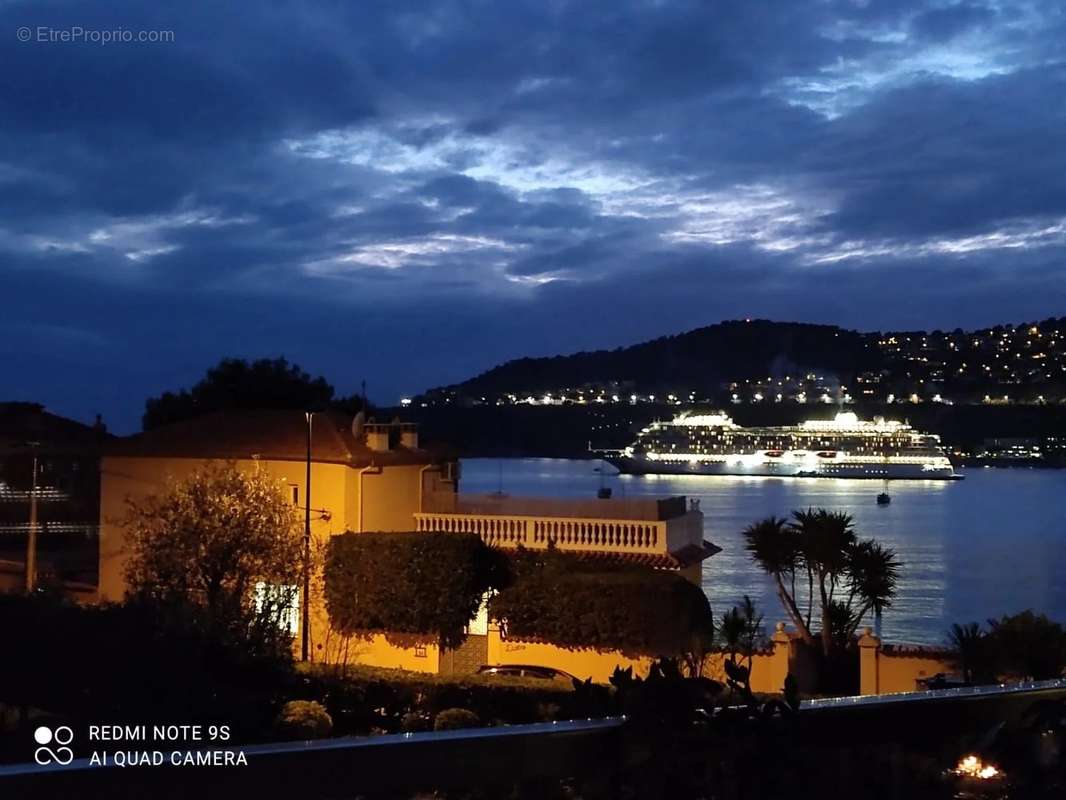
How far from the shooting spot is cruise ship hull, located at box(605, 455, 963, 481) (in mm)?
124188

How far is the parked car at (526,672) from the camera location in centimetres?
1509

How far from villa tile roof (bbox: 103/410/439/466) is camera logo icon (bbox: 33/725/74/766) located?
10.8 m

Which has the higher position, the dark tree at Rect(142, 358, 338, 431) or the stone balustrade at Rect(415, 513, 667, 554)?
the dark tree at Rect(142, 358, 338, 431)

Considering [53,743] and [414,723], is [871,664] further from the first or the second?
[53,743]

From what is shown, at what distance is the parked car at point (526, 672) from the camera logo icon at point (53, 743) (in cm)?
860

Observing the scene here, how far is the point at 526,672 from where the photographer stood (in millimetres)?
15516

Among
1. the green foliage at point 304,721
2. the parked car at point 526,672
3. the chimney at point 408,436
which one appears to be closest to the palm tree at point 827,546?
the parked car at point 526,672

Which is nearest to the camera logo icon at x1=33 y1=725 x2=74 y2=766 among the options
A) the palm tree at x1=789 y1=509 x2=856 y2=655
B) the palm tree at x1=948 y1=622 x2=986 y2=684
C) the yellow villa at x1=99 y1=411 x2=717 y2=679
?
the yellow villa at x1=99 y1=411 x2=717 y2=679

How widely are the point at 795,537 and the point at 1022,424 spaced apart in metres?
146

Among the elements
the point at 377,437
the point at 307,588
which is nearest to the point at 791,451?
the point at 377,437

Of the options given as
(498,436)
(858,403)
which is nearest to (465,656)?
(498,436)

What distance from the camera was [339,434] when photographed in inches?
719

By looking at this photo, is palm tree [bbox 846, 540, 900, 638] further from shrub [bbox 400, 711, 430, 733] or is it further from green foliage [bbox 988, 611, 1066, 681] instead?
shrub [bbox 400, 711, 430, 733]

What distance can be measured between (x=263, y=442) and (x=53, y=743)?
1290 centimetres
